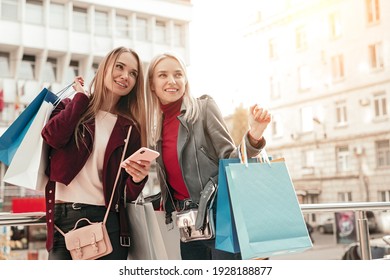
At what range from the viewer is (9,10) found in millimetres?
9938

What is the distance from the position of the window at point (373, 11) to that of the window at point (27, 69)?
7.86m

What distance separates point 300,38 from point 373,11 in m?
2.68

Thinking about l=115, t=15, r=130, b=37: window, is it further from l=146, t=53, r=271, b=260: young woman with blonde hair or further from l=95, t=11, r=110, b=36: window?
l=146, t=53, r=271, b=260: young woman with blonde hair

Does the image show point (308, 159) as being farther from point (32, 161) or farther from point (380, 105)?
point (32, 161)

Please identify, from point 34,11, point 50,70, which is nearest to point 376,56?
point 50,70

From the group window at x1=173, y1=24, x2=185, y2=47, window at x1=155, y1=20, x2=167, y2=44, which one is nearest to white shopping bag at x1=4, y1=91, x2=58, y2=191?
window at x1=155, y1=20, x2=167, y2=44

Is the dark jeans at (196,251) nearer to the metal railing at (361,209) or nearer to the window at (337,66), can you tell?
the metal railing at (361,209)

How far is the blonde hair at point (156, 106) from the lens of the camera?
915 millimetres

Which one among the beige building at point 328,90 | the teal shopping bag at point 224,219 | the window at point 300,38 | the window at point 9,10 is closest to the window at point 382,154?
the beige building at point 328,90

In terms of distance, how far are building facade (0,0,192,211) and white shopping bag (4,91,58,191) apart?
27.4 ft

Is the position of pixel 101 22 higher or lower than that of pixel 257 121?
higher

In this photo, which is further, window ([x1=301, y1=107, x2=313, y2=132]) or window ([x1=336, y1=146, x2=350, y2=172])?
window ([x1=301, y1=107, x2=313, y2=132])

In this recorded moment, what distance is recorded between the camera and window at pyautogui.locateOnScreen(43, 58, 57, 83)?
32.6 feet
